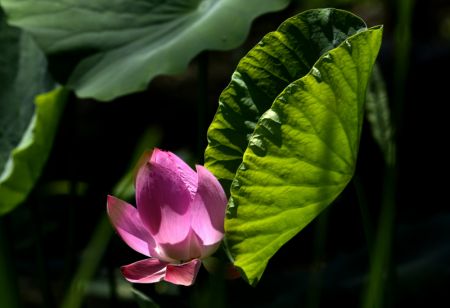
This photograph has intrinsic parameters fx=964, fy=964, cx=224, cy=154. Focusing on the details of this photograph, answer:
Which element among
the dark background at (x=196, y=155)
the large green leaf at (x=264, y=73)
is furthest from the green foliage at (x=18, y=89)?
the large green leaf at (x=264, y=73)

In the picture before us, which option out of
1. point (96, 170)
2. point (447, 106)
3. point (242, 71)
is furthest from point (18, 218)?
point (447, 106)

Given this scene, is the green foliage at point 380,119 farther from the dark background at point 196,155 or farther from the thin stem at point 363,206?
the dark background at point 196,155

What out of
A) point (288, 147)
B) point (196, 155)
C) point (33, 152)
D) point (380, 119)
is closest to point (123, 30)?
point (33, 152)

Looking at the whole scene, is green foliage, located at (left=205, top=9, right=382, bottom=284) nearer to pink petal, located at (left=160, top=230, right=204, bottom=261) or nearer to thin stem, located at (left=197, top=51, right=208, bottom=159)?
pink petal, located at (left=160, top=230, right=204, bottom=261)

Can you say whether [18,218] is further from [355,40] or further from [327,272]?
[355,40]

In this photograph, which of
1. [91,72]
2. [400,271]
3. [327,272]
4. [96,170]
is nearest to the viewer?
[91,72]
